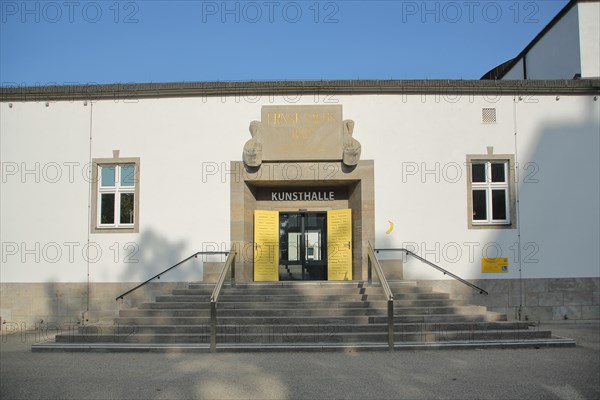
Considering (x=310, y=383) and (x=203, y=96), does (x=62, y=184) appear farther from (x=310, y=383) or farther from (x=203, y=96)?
(x=310, y=383)

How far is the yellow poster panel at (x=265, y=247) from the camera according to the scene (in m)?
14.4

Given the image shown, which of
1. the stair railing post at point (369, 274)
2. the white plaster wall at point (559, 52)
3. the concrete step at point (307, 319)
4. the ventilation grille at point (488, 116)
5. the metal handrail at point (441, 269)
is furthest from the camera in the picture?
the white plaster wall at point (559, 52)

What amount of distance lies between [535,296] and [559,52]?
362 inches

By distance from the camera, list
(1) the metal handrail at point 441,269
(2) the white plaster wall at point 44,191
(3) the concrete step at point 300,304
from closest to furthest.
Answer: (3) the concrete step at point 300,304, (1) the metal handrail at point 441,269, (2) the white plaster wall at point 44,191

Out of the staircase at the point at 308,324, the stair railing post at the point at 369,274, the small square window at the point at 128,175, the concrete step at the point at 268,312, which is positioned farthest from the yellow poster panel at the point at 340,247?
the small square window at the point at 128,175

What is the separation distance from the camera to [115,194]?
14.0 meters

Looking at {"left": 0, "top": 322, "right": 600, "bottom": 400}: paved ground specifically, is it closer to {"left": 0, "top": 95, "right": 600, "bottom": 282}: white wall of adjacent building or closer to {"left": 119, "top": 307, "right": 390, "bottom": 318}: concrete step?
{"left": 119, "top": 307, "right": 390, "bottom": 318}: concrete step

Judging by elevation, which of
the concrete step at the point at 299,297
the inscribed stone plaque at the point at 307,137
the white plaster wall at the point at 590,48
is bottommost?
the concrete step at the point at 299,297

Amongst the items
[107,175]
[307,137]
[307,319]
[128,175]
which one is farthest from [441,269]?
[107,175]

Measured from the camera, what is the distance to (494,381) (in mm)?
7367

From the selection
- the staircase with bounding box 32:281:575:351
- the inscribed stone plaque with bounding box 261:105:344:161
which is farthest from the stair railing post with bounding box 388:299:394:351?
the inscribed stone plaque with bounding box 261:105:344:161

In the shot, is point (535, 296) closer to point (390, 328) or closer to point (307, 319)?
point (390, 328)

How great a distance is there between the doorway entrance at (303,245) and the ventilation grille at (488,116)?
450cm

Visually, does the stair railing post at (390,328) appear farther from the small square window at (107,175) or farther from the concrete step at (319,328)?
the small square window at (107,175)
